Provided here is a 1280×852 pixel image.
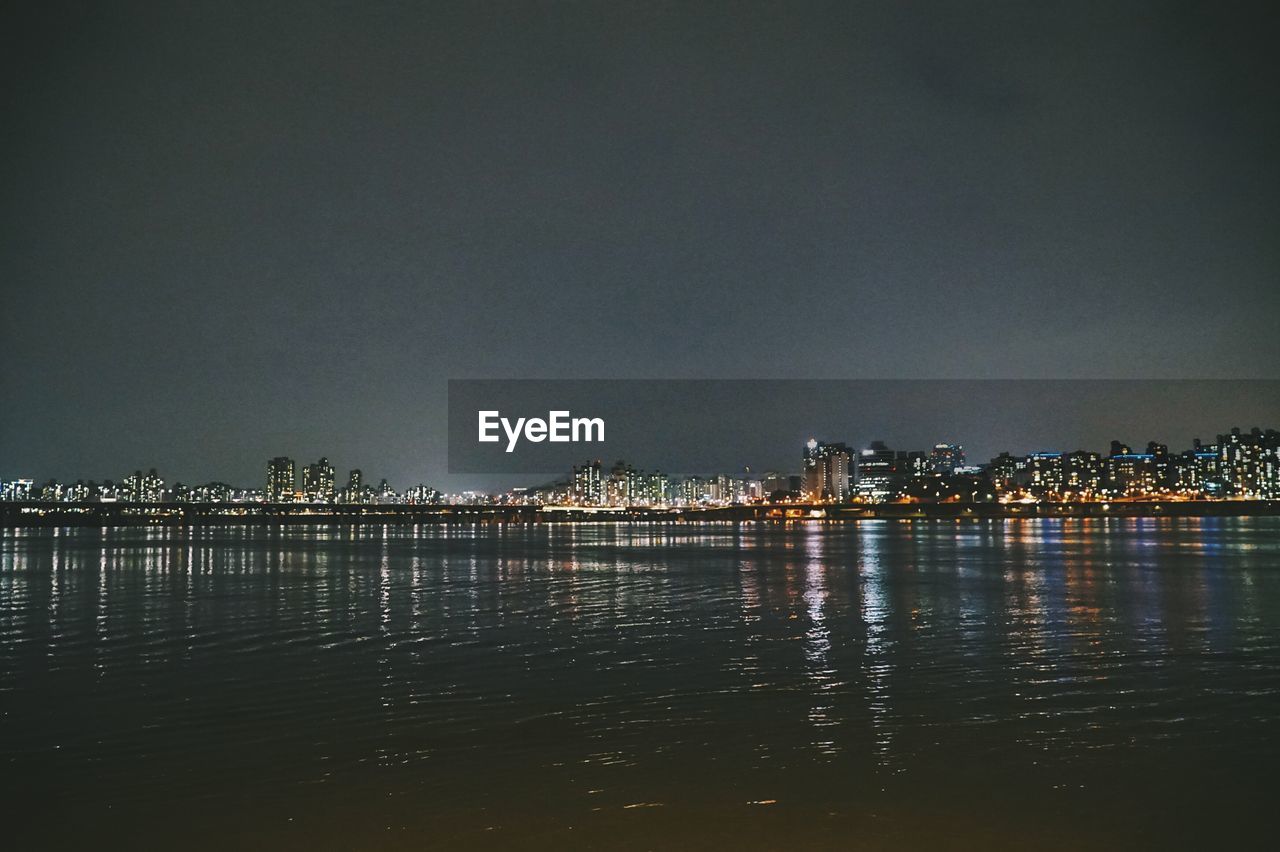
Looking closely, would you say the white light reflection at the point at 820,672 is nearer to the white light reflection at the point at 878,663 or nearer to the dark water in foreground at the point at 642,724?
the dark water in foreground at the point at 642,724

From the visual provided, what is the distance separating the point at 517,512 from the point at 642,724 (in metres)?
175

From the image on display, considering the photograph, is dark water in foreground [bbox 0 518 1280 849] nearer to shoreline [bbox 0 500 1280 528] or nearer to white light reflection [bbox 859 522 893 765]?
white light reflection [bbox 859 522 893 765]

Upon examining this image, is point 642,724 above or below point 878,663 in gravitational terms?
above

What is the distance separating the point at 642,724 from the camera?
37.1ft

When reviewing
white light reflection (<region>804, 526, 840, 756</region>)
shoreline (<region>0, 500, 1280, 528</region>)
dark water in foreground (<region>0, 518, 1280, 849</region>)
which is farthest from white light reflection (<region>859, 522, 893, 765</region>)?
shoreline (<region>0, 500, 1280, 528</region>)

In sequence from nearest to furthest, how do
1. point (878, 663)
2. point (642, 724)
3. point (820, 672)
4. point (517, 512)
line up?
point (642, 724)
point (820, 672)
point (878, 663)
point (517, 512)

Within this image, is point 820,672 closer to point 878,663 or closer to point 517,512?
point 878,663

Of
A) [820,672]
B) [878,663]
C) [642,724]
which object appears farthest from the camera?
[878,663]

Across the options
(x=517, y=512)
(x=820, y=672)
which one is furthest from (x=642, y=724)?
(x=517, y=512)

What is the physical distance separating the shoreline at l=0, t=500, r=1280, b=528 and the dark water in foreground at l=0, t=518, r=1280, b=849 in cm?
15562

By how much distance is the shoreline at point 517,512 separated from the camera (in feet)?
538

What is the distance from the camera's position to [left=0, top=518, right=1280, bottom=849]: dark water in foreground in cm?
781

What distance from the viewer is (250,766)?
31.3 feet

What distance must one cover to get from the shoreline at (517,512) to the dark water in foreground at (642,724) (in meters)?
156
